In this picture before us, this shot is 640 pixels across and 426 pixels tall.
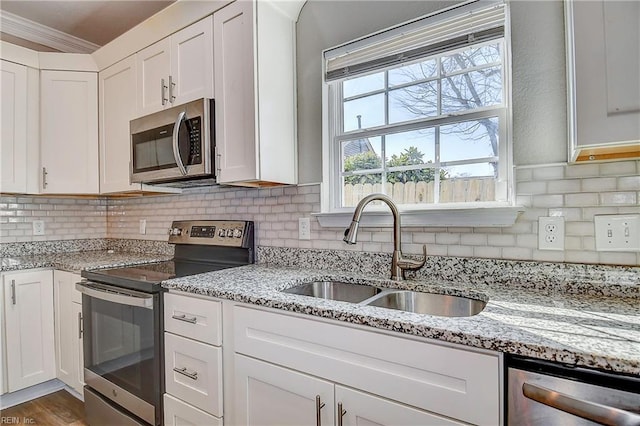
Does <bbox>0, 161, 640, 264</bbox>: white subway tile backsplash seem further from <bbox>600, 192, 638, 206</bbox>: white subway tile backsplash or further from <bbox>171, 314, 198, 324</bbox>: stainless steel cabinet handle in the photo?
<bbox>171, 314, 198, 324</bbox>: stainless steel cabinet handle

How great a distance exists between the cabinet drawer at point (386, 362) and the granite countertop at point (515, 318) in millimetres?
43

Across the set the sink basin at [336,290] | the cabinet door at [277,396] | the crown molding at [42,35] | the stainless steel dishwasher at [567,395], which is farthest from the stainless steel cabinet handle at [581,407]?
the crown molding at [42,35]

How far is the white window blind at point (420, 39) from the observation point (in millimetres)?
1419

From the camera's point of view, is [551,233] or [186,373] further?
[186,373]

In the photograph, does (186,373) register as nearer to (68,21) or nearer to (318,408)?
(318,408)

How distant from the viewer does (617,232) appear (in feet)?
3.83

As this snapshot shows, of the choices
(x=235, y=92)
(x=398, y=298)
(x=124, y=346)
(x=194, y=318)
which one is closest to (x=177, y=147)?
(x=235, y=92)

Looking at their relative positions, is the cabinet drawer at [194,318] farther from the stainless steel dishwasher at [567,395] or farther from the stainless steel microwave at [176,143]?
the stainless steel dishwasher at [567,395]

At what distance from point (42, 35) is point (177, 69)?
1.50 metres

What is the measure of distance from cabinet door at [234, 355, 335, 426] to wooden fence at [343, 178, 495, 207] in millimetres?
912

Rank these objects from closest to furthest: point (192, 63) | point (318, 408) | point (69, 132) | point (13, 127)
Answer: point (318, 408) < point (192, 63) < point (13, 127) < point (69, 132)

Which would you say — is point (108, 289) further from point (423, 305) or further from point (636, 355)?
point (636, 355)

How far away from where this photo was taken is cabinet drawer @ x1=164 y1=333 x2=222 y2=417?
139cm

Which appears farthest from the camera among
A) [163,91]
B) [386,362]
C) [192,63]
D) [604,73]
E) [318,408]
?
[163,91]
